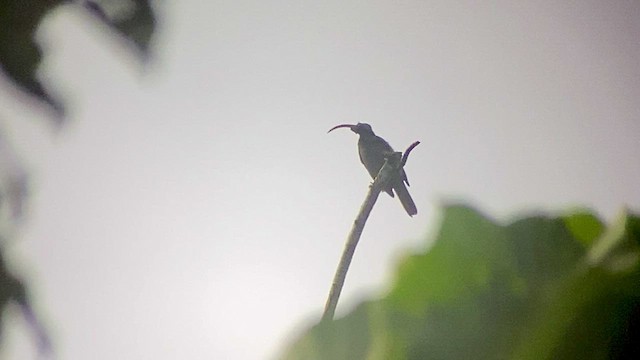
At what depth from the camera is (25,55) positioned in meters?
0.45

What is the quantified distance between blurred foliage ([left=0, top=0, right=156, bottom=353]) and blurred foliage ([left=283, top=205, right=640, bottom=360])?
0.29 meters

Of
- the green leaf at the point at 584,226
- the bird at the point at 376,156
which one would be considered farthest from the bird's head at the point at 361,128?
the green leaf at the point at 584,226

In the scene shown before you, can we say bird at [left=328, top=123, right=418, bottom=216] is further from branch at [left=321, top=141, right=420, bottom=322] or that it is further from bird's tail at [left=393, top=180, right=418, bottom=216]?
branch at [left=321, top=141, right=420, bottom=322]

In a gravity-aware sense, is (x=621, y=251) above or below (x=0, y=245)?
above

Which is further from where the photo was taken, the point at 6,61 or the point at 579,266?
the point at 6,61

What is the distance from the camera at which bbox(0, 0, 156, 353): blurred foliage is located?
401 mm

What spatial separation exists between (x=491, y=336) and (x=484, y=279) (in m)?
0.02

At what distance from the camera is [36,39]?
1.51 ft

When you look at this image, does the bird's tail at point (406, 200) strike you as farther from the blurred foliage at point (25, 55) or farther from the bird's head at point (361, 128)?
the blurred foliage at point (25, 55)

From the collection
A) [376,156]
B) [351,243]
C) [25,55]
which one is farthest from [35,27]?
[376,156]

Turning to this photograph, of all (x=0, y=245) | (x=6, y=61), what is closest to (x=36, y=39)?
(x=6, y=61)

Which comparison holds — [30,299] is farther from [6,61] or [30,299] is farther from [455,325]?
[455,325]

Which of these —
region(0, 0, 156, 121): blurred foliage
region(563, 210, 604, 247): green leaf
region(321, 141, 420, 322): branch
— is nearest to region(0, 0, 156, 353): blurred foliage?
region(0, 0, 156, 121): blurred foliage

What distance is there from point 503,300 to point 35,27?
397 millimetres
